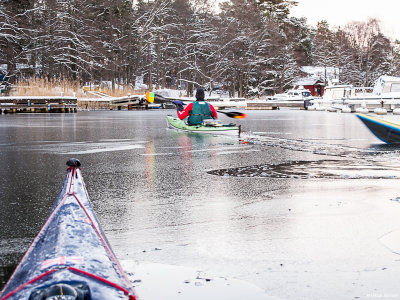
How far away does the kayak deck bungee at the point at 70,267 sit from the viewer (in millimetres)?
2402

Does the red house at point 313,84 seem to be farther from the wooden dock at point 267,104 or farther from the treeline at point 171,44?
the wooden dock at point 267,104

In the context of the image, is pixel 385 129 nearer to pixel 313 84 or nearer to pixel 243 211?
pixel 243 211

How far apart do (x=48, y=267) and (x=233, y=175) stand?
245 inches

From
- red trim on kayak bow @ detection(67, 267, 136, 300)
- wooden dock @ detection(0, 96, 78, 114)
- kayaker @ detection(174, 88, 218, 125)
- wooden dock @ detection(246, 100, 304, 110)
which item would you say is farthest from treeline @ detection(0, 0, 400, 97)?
red trim on kayak bow @ detection(67, 267, 136, 300)

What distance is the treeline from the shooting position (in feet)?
173

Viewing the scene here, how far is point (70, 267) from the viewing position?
101 inches

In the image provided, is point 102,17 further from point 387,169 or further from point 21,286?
point 21,286

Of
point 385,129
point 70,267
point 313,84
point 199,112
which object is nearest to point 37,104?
point 199,112

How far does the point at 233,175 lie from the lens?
8.67 metres

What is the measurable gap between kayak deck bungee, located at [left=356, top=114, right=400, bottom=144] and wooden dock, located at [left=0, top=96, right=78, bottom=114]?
2720cm

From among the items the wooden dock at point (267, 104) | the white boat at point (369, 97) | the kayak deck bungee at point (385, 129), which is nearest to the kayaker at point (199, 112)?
the kayak deck bungee at point (385, 129)

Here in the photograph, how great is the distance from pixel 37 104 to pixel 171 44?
3450 centimetres

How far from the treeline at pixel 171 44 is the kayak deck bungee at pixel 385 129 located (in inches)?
1482

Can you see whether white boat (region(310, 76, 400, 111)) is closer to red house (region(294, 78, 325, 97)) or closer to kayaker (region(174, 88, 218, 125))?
kayaker (region(174, 88, 218, 125))
